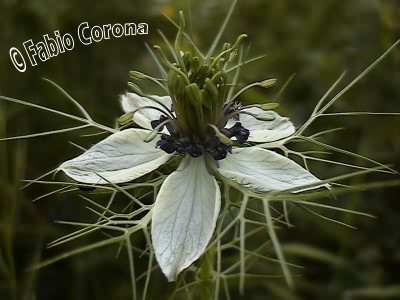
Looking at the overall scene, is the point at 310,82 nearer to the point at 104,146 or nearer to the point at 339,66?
the point at 339,66

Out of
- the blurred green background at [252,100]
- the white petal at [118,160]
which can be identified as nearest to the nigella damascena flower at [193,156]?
the white petal at [118,160]

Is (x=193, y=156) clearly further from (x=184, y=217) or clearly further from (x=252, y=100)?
(x=252, y=100)

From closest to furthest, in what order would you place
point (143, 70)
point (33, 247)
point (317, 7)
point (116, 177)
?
1. point (116, 177)
2. point (33, 247)
3. point (143, 70)
4. point (317, 7)

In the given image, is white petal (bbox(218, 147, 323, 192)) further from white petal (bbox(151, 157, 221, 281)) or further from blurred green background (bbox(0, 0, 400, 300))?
blurred green background (bbox(0, 0, 400, 300))

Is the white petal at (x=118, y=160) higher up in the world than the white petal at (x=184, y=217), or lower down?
higher up

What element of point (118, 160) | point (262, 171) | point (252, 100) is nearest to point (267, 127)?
point (262, 171)

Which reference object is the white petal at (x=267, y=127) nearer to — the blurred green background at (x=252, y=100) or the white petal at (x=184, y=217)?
the white petal at (x=184, y=217)

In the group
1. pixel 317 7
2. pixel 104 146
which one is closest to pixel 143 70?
pixel 317 7

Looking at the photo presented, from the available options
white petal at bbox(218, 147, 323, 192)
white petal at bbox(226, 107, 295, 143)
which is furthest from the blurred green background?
white petal at bbox(218, 147, 323, 192)
